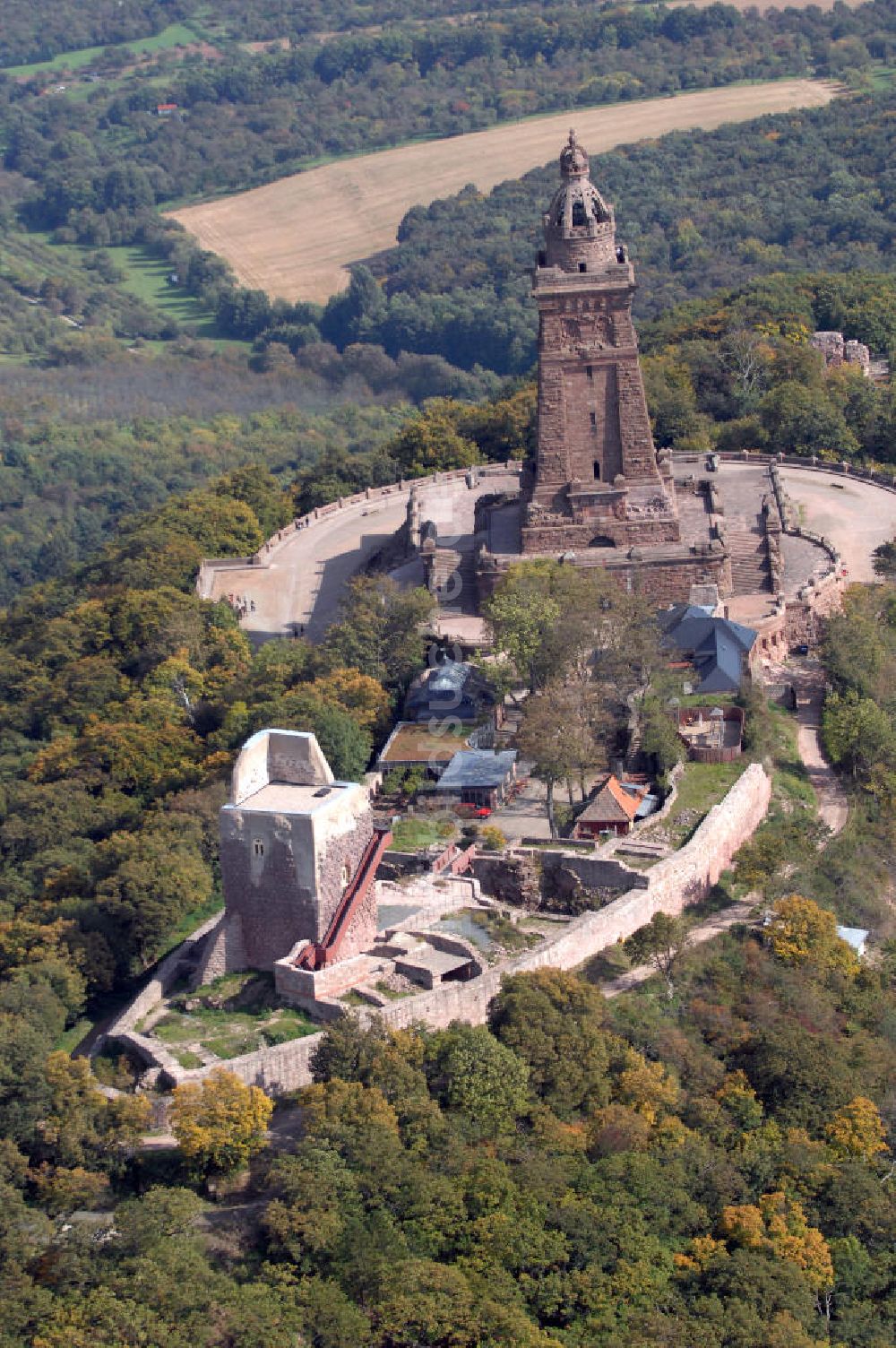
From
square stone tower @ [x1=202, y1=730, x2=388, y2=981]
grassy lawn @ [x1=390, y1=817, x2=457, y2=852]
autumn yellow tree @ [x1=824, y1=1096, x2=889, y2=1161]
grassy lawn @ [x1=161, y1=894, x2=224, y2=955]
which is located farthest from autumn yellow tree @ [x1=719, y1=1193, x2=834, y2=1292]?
grassy lawn @ [x1=161, y1=894, x2=224, y2=955]

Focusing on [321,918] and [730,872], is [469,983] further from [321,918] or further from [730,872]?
[730,872]

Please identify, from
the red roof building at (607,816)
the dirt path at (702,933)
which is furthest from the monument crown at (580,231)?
the dirt path at (702,933)

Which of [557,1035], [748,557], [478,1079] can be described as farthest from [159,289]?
[478,1079]

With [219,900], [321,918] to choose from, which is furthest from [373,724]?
[321,918]

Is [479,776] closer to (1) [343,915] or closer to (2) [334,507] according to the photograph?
(1) [343,915]

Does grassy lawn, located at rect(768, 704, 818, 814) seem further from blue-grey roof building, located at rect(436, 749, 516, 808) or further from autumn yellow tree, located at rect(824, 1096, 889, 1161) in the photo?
autumn yellow tree, located at rect(824, 1096, 889, 1161)

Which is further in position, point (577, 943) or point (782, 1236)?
point (577, 943)
